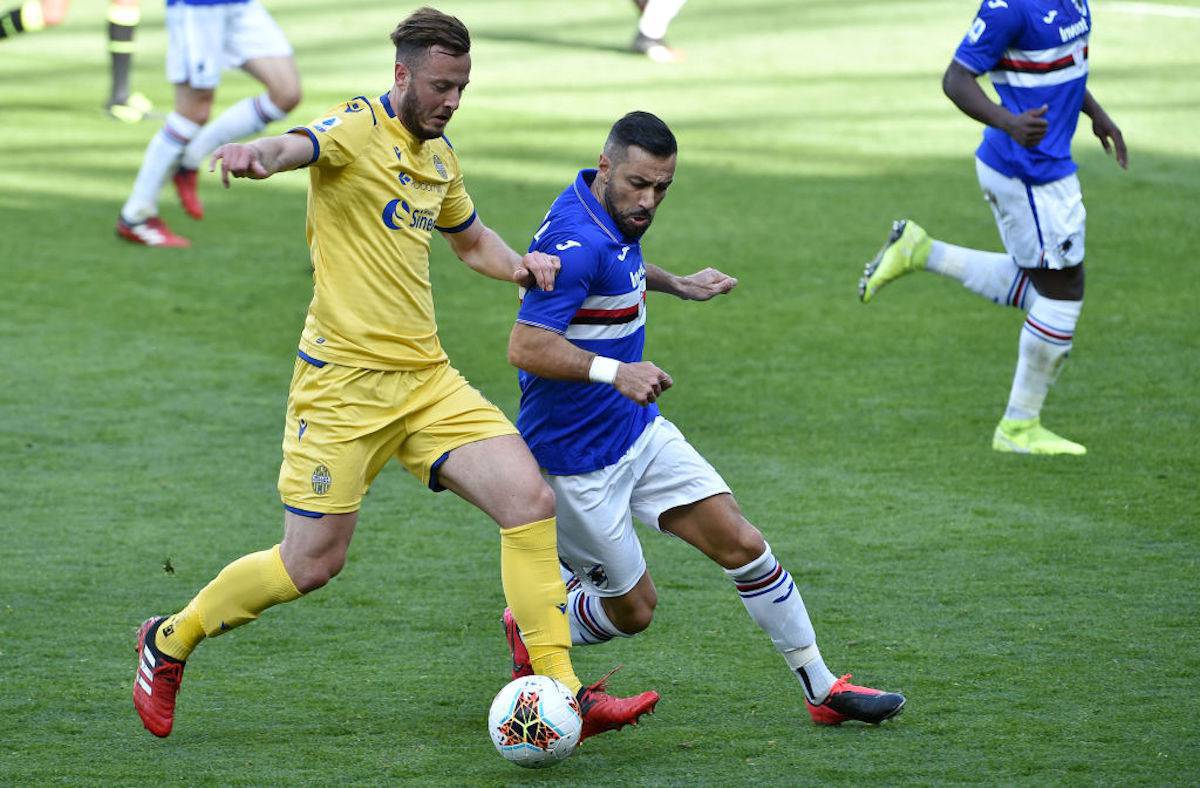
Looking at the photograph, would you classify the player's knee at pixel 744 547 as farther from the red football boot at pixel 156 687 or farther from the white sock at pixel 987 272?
the white sock at pixel 987 272

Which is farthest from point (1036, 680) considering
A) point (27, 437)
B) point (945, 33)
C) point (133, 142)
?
point (945, 33)

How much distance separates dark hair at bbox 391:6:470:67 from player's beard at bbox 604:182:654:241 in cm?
53

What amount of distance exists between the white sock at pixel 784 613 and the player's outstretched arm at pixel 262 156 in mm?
1602

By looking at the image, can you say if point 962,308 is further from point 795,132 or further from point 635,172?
point 635,172

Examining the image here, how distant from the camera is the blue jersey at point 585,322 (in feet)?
14.9

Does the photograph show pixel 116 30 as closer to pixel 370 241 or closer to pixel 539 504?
pixel 370 241

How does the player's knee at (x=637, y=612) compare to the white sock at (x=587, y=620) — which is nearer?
the player's knee at (x=637, y=612)

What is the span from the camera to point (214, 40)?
10.5 metres

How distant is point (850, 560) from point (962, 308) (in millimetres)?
3802

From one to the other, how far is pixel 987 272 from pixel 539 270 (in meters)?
3.91

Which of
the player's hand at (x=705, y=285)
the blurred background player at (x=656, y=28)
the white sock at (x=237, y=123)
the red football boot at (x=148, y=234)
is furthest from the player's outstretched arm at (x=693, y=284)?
the blurred background player at (x=656, y=28)

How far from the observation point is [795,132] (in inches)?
542

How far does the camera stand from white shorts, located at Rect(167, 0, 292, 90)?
10.4 m

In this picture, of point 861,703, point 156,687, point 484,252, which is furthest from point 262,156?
point 861,703
